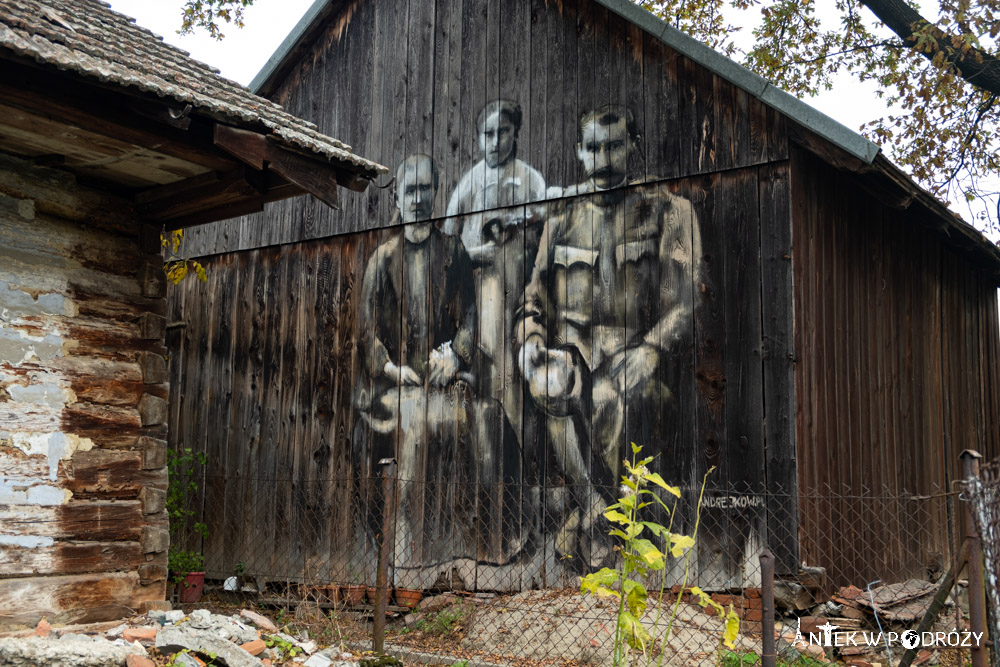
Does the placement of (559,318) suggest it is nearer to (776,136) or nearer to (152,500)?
(776,136)

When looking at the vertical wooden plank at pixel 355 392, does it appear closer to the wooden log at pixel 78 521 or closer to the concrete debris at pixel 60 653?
the wooden log at pixel 78 521

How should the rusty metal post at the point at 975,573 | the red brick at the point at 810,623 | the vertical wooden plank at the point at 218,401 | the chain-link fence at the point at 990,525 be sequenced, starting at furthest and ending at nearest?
the vertical wooden plank at the point at 218,401, the red brick at the point at 810,623, the rusty metal post at the point at 975,573, the chain-link fence at the point at 990,525

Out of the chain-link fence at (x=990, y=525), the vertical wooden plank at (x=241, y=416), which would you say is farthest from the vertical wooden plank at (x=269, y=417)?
the chain-link fence at (x=990, y=525)

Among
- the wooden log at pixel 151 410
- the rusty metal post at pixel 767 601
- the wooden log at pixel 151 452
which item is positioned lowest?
the rusty metal post at pixel 767 601

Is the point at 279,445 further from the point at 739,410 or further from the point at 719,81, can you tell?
the point at 719,81

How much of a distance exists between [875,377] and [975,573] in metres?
4.14

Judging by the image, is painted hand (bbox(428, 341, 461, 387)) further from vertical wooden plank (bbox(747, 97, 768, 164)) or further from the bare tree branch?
the bare tree branch

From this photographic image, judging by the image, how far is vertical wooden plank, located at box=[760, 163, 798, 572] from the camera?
21.9ft

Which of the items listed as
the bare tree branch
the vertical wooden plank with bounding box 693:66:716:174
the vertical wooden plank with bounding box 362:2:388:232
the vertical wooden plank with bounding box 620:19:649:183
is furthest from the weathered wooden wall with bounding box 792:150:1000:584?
the vertical wooden plank with bounding box 362:2:388:232

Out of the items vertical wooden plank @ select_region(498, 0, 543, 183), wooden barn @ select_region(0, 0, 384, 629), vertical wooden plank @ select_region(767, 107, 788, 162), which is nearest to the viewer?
wooden barn @ select_region(0, 0, 384, 629)

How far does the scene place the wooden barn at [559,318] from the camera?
7.04 m

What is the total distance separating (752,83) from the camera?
22.9 feet

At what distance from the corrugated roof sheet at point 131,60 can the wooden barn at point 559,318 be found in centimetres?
220

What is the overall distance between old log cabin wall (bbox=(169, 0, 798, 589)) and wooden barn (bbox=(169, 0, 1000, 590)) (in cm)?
2
